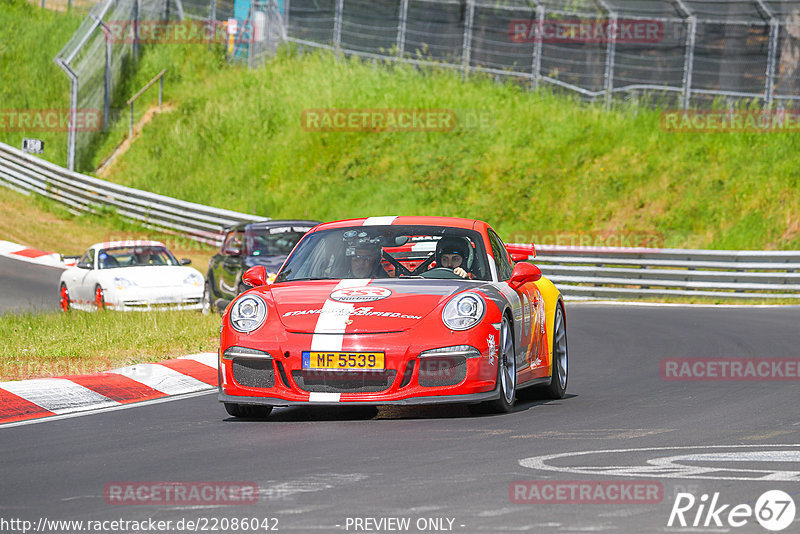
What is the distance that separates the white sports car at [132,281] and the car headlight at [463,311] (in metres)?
12.2

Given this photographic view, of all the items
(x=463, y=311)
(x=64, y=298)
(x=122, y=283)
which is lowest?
(x=64, y=298)

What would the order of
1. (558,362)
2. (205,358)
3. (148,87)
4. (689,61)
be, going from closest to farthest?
(558,362) < (205,358) < (689,61) < (148,87)

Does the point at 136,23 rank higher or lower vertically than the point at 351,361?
higher

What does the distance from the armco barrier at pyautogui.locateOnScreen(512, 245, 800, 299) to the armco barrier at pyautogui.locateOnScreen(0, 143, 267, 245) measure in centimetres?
911

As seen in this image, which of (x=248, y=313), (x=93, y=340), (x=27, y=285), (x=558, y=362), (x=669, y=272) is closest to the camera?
(x=248, y=313)

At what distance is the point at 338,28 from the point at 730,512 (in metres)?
31.2

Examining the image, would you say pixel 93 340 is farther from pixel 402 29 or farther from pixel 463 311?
pixel 402 29

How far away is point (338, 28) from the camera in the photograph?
35.5 m

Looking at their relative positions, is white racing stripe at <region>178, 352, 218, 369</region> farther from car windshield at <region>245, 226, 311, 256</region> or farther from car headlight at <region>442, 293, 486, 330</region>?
car windshield at <region>245, 226, 311, 256</region>

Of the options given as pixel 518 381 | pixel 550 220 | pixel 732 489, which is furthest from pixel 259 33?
pixel 732 489

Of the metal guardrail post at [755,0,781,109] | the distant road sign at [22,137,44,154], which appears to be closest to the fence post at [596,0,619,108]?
the metal guardrail post at [755,0,781,109]

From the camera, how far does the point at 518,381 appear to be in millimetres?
9312

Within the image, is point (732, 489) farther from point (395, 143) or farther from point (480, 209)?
point (395, 143)

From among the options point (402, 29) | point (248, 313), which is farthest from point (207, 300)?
point (402, 29)
